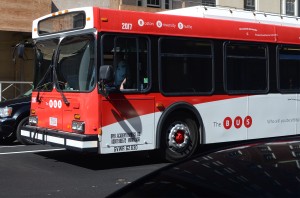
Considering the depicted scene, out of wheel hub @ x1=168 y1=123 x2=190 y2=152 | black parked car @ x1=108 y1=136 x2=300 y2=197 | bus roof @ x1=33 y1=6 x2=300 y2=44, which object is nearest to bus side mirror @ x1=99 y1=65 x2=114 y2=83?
bus roof @ x1=33 y1=6 x2=300 y2=44

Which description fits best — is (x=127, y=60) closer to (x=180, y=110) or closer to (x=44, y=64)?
(x=180, y=110)

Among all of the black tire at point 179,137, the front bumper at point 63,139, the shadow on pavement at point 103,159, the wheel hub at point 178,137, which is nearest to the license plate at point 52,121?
the front bumper at point 63,139

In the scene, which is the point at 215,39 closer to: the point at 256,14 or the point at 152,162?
the point at 256,14

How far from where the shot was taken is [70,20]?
9.89m

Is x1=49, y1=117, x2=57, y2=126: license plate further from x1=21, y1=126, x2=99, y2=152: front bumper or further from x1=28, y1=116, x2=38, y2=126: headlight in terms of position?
x1=28, y1=116, x2=38, y2=126: headlight

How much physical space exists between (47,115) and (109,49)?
2.03 metres

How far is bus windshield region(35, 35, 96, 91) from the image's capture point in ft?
30.7

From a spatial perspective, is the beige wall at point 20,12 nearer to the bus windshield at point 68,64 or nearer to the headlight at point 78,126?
the bus windshield at point 68,64

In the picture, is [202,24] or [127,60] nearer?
[127,60]

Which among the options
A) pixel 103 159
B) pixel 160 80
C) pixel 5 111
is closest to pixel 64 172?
pixel 103 159

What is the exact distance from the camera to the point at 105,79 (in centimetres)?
890

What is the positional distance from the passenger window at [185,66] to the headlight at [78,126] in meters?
1.73

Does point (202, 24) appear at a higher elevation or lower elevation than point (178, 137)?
higher

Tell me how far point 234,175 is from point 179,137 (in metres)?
7.59
